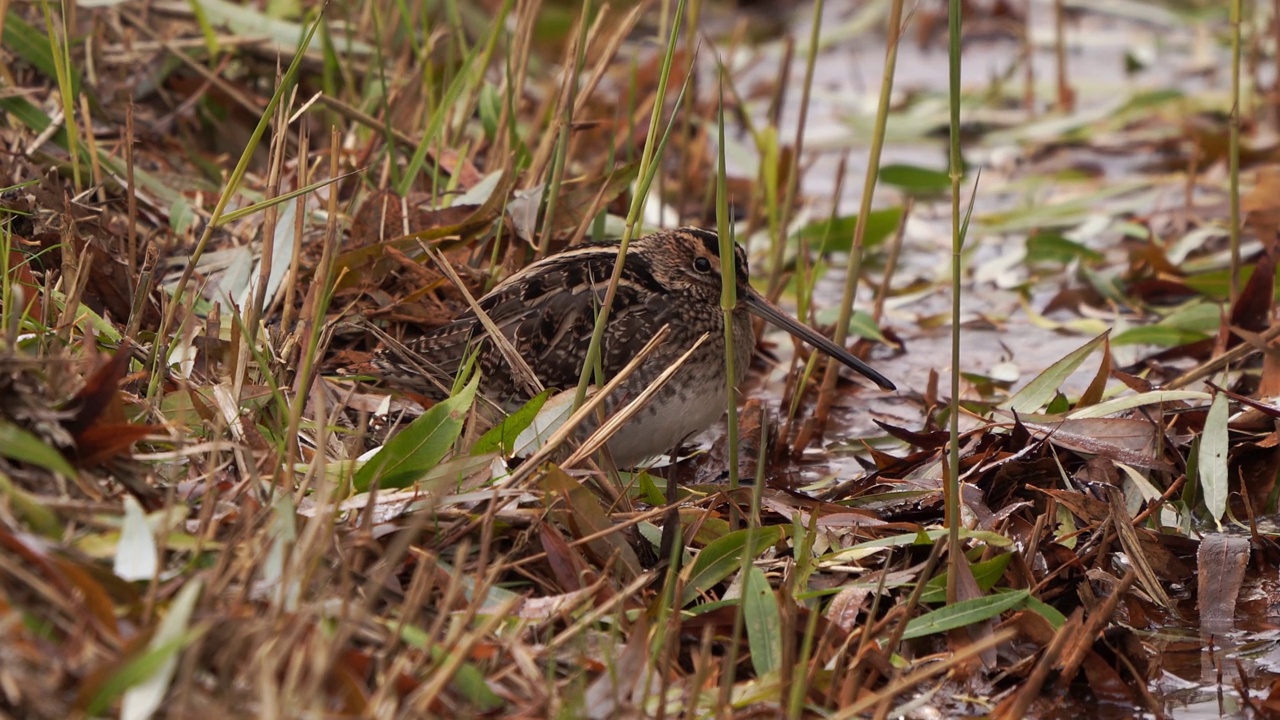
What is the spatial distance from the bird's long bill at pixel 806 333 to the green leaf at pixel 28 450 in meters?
2.19

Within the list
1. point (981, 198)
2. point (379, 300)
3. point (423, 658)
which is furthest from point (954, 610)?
point (981, 198)

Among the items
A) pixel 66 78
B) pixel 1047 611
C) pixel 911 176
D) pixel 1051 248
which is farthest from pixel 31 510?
pixel 911 176

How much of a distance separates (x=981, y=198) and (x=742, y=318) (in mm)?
2635

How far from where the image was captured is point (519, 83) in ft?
16.2

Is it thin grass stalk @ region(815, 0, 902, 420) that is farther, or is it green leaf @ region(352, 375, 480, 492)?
thin grass stalk @ region(815, 0, 902, 420)

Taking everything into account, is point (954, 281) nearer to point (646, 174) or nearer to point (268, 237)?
point (646, 174)

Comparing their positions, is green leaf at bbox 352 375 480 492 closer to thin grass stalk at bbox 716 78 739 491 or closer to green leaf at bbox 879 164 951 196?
thin grass stalk at bbox 716 78 739 491

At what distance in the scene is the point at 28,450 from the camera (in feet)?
8.57

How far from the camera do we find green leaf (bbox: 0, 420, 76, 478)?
2.59 meters

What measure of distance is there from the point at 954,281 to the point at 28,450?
1630mm

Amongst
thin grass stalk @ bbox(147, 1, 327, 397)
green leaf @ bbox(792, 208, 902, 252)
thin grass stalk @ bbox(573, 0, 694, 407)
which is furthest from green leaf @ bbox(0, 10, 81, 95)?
green leaf @ bbox(792, 208, 902, 252)

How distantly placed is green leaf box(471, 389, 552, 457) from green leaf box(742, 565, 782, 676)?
683 mm

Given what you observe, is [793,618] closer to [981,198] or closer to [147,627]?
[147,627]

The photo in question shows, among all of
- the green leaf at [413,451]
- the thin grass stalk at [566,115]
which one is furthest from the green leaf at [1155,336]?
the green leaf at [413,451]
